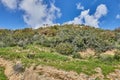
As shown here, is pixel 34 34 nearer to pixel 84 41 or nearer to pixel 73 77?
pixel 84 41

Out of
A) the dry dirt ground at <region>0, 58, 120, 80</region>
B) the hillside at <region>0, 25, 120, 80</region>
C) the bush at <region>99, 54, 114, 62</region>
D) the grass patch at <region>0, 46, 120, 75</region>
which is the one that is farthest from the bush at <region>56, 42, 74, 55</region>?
the dry dirt ground at <region>0, 58, 120, 80</region>

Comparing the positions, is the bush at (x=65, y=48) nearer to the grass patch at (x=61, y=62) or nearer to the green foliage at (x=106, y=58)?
the grass patch at (x=61, y=62)

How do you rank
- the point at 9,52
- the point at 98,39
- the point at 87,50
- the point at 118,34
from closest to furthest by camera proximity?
the point at 9,52 < the point at 87,50 < the point at 98,39 < the point at 118,34

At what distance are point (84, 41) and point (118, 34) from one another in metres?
8.18

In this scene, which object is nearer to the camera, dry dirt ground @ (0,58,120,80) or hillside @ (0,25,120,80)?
dry dirt ground @ (0,58,120,80)

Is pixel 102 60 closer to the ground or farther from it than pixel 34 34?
closer to the ground

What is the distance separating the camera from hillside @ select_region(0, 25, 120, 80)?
3041 centimetres

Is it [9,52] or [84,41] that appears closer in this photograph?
[9,52]

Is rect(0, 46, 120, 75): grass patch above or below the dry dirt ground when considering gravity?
above

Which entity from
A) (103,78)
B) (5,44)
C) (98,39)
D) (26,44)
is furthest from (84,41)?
(103,78)

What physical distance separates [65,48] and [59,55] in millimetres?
3746

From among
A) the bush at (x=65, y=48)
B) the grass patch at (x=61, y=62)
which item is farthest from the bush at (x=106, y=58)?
the bush at (x=65, y=48)

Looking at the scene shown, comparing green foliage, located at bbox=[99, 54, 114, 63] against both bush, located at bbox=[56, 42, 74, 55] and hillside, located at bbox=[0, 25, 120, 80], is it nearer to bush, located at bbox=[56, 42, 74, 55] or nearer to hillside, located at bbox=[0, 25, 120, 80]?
hillside, located at bbox=[0, 25, 120, 80]

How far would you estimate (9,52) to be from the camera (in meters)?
37.7
